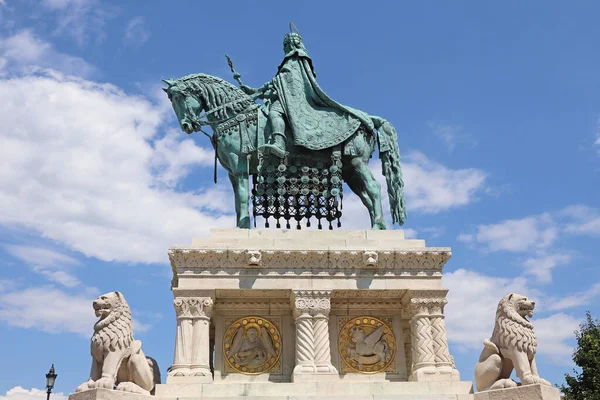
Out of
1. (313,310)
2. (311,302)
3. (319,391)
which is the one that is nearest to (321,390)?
(319,391)

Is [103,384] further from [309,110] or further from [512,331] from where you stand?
[309,110]

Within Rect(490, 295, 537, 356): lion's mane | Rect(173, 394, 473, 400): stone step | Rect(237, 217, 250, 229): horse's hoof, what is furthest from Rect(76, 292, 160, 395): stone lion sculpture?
Rect(490, 295, 537, 356): lion's mane

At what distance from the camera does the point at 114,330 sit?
16141 millimetres

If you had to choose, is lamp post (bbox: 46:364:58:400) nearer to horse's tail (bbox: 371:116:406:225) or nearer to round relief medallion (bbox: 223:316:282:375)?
round relief medallion (bbox: 223:316:282:375)

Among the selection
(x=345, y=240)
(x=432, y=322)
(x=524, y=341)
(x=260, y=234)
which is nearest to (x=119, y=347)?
(x=260, y=234)

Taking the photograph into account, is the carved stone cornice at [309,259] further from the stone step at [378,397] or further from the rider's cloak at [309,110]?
the rider's cloak at [309,110]

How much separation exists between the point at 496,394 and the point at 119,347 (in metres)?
9.24

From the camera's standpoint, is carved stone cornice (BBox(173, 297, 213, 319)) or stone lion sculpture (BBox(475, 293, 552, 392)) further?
carved stone cornice (BBox(173, 297, 213, 319))

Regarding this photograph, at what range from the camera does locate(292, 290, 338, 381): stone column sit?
58.3 ft

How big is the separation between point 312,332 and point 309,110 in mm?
7345

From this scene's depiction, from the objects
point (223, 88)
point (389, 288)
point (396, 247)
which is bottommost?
point (389, 288)

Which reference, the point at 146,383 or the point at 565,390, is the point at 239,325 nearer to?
the point at 146,383

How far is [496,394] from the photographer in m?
16.2

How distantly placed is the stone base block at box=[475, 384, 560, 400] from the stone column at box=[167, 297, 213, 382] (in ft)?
23.6
